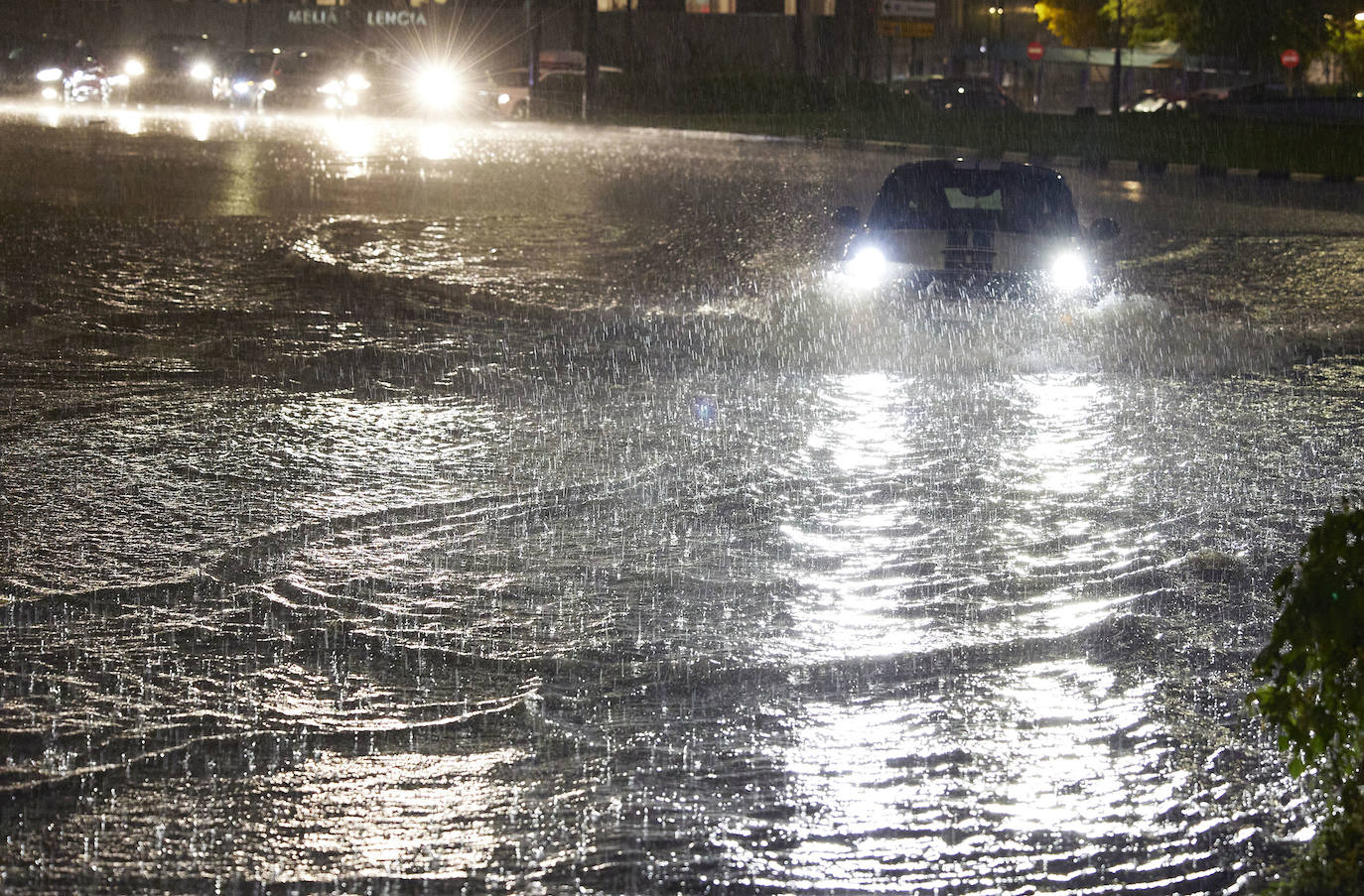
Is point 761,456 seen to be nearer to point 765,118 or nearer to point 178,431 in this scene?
point 178,431

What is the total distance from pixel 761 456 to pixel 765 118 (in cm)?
4043

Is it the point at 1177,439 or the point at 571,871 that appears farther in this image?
the point at 1177,439

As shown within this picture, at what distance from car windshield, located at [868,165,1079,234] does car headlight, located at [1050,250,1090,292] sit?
52 cm

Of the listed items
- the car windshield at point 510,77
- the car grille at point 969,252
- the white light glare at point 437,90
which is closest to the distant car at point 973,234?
the car grille at point 969,252

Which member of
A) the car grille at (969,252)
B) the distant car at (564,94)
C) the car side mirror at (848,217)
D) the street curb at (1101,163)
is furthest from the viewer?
the distant car at (564,94)

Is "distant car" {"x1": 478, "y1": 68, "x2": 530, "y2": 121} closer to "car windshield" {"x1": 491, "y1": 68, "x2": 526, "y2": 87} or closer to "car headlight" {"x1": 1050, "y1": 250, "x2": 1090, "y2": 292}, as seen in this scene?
"car windshield" {"x1": 491, "y1": 68, "x2": 526, "y2": 87}

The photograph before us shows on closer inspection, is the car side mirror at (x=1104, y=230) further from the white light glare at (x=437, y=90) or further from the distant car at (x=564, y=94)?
the distant car at (x=564, y=94)

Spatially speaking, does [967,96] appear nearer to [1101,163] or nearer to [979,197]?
[1101,163]

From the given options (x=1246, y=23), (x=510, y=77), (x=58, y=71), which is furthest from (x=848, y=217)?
(x=1246, y=23)

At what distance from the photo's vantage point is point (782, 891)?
430 centimetres

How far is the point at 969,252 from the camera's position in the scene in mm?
12445

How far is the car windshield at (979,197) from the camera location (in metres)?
13.1

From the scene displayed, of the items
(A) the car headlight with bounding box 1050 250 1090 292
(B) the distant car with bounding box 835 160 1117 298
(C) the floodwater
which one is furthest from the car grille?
(A) the car headlight with bounding box 1050 250 1090 292

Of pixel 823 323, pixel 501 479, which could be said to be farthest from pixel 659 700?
pixel 823 323
